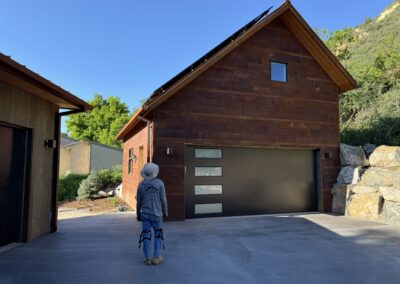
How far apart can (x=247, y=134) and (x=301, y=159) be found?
227cm

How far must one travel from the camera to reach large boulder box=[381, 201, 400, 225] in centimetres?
831

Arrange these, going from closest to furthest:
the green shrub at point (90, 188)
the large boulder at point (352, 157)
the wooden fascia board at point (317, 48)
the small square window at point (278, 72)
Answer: the wooden fascia board at point (317, 48)
the small square window at point (278, 72)
the large boulder at point (352, 157)
the green shrub at point (90, 188)

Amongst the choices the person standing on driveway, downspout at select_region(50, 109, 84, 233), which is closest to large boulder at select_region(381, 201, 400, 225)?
the person standing on driveway

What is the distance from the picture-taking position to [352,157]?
10594 millimetres

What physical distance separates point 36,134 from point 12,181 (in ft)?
3.38

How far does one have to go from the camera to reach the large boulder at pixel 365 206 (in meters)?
8.84

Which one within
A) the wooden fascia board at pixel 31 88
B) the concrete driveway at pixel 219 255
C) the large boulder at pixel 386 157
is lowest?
the concrete driveway at pixel 219 255

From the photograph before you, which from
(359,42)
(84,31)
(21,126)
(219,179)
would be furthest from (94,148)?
(359,42)

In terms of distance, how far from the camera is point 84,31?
17.0 m

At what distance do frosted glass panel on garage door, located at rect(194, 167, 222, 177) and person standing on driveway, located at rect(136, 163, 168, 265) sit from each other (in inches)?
172

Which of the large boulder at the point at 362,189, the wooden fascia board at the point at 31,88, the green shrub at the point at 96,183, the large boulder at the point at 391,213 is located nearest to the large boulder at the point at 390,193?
the large boulder at the point at 391,213

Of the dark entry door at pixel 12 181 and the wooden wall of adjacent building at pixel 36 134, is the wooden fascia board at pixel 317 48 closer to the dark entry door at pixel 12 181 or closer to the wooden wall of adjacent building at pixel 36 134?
the wooden wall of adjacent building at pixel 36 134

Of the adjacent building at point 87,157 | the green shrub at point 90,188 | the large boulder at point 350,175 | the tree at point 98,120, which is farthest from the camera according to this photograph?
the tree at point 98,120

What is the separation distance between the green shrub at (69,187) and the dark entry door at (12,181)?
1322cm
